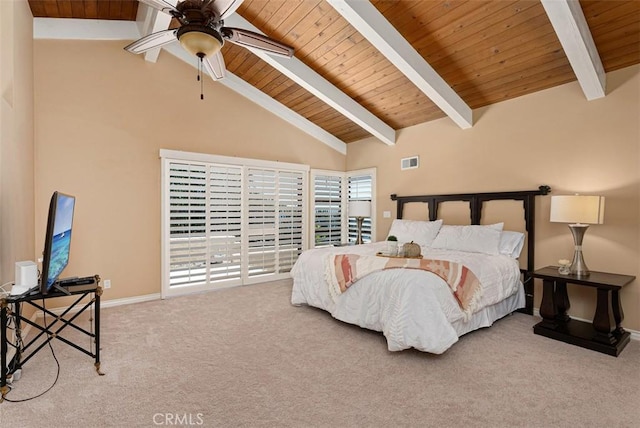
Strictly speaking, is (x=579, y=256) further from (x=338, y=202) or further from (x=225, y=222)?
(x=225, y=222)

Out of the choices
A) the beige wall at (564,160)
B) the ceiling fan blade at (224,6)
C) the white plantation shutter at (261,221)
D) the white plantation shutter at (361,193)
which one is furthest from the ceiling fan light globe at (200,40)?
the white plantation shutter at (361,193)

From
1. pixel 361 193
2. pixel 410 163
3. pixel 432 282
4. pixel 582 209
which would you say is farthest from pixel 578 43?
pixel 361 193

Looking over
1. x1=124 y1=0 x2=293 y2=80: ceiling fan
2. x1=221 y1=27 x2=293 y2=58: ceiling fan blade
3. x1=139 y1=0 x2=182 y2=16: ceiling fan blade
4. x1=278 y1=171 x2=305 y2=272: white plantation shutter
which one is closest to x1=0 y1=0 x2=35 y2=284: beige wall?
x1=124 y1=0 x2=293 y2=80: ceiling fan

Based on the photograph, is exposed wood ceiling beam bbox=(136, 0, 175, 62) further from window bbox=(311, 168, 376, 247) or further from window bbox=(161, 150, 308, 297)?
window bbox=(311, 168, 376, 247)

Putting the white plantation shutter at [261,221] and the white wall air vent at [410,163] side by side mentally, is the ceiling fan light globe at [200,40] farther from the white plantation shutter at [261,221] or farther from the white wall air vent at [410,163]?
the white wall air vent at [410,163]

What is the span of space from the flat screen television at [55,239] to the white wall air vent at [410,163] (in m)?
4.35

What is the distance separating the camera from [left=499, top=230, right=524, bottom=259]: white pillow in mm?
3824

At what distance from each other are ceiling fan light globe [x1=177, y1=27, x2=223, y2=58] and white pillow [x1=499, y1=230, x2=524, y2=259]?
361cm

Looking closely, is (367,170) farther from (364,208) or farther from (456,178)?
(456,178)

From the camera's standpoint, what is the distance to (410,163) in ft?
17.2

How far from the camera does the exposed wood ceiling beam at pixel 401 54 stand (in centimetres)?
309

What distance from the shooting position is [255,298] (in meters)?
4.42

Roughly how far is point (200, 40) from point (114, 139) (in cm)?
257

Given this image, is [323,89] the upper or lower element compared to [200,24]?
upper
